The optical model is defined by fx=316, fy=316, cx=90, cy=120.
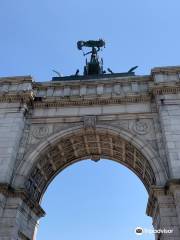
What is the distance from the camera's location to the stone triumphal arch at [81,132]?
747 inches

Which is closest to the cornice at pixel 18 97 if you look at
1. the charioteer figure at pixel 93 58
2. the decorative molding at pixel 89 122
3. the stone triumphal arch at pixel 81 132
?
the stone triumphal arch at pixel 81 132

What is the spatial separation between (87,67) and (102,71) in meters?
1.43

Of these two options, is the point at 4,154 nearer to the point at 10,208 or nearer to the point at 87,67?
the point at 10,208

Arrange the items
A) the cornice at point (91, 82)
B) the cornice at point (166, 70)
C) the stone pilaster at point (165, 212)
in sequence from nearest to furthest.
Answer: the stone pilaster at point (165, 212), the cornice at point (166, 70), the cornice at point (91, 82)

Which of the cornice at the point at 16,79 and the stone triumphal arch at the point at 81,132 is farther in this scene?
the cornice at the point at 16,79

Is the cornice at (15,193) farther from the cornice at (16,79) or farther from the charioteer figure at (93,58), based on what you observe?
the charioteer figure at (93,58)

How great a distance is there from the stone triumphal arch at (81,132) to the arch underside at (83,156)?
7 cm

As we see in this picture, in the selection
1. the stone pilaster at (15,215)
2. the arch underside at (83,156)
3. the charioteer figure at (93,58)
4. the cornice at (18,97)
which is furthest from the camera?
the charioteer figure at (93,58)

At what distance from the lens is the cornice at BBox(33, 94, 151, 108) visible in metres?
22.9

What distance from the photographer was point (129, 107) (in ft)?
Result: 74.6

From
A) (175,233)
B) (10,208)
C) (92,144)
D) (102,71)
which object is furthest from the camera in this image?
(102,71)

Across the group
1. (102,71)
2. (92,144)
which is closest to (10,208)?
(92,144)

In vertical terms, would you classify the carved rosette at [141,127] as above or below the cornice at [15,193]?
above

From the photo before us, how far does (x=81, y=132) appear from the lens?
22094 millimetres
